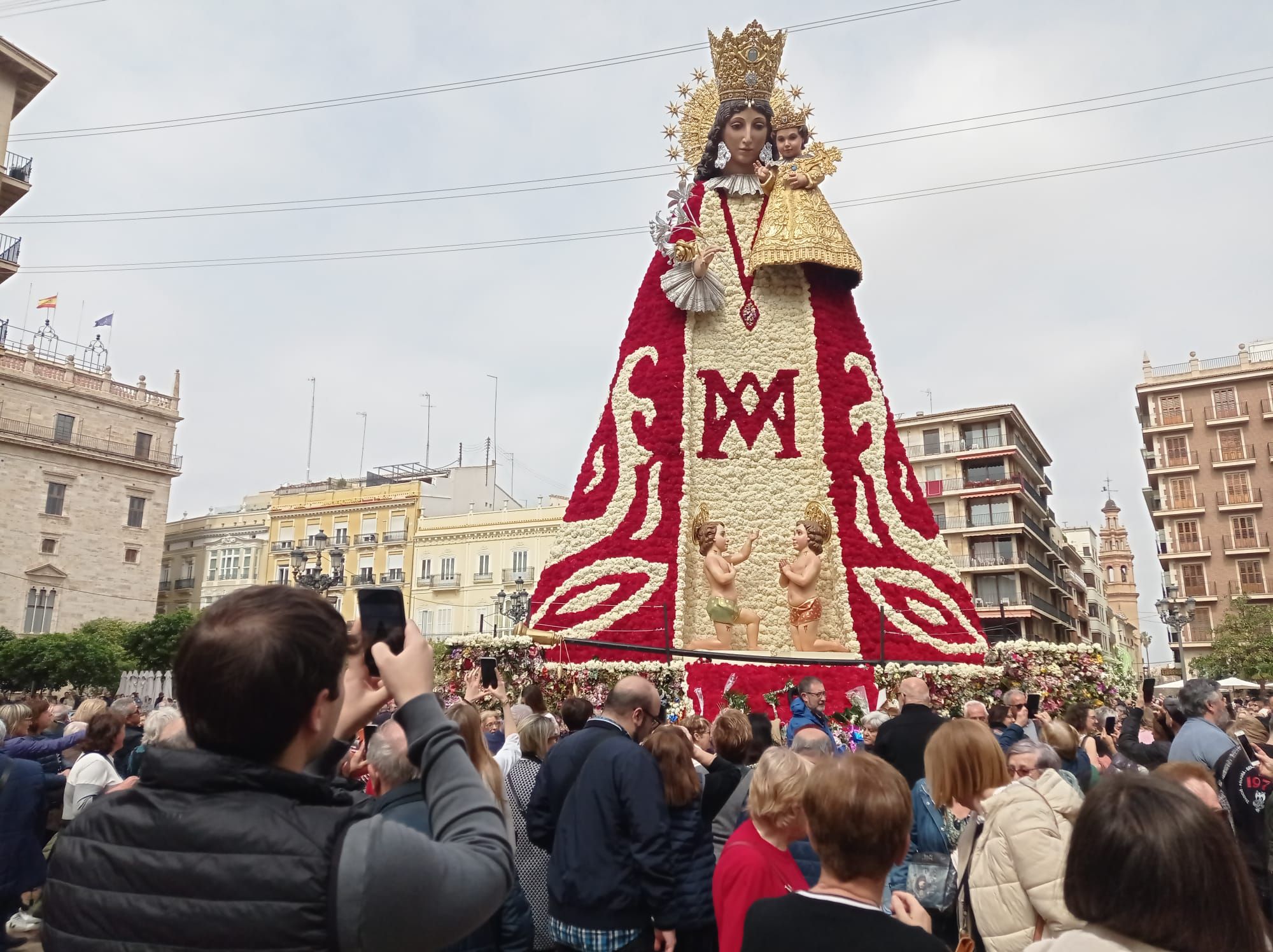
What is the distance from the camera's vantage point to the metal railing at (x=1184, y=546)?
1821 inches

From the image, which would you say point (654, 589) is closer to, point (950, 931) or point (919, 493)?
point (919, 493)

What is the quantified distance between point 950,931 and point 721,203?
13.9 meters

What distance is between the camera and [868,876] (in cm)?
243

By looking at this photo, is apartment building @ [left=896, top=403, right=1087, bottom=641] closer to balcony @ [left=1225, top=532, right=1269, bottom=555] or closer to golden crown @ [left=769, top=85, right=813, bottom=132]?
balcony @ [left=1225, top=532, right=1269, bottom=555]

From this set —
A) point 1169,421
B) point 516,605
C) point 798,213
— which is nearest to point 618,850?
point 798,213

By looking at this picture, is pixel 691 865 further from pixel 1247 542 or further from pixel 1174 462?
pixel 1174 462

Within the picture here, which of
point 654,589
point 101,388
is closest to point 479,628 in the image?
point 101,388

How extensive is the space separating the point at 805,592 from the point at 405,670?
11.5m

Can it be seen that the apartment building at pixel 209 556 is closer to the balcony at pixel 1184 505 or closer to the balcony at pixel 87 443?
the balcony at pixel 87 443

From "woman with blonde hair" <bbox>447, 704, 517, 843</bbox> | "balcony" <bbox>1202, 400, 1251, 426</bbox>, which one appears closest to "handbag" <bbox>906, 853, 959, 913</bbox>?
"woman with blonde hair" <bbox>447, 704, 517, 843</bbox>

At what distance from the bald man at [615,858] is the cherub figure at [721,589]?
8.87 m

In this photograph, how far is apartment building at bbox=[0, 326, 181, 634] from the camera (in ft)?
115

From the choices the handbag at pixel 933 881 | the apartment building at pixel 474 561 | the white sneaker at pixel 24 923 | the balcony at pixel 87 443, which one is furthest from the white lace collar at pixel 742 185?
the balcony at pixel 87 443

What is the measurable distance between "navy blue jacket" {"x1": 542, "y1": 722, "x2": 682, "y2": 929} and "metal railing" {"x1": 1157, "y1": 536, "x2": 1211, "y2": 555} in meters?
50.3
